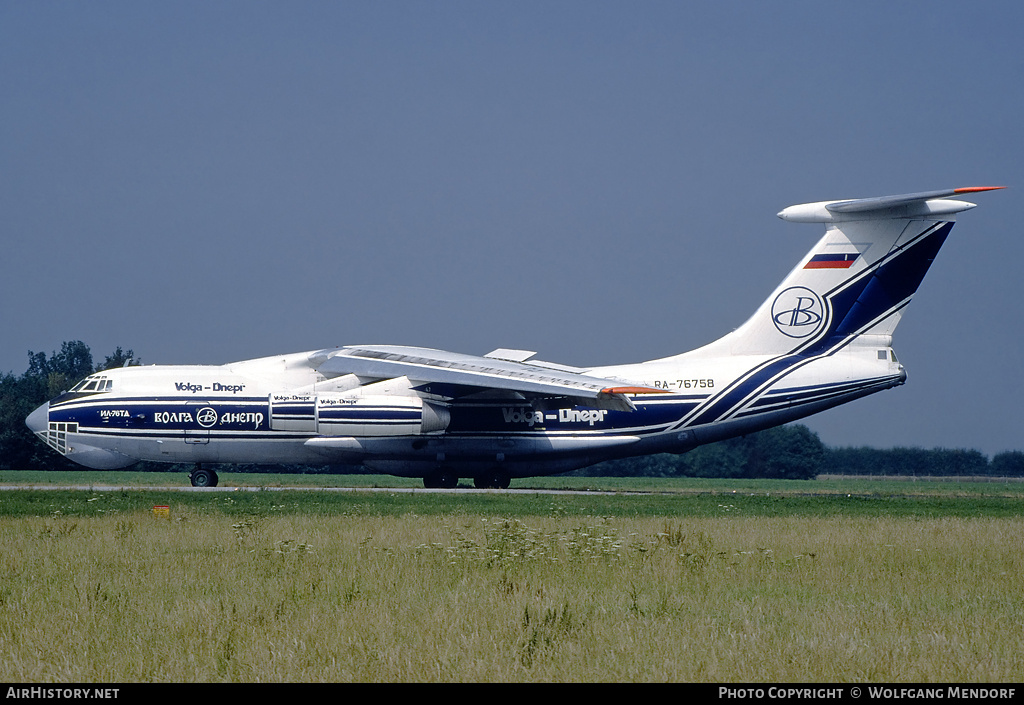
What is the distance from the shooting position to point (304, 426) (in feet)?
83.3

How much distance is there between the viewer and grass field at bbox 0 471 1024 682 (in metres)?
6.41

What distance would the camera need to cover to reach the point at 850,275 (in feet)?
81.3

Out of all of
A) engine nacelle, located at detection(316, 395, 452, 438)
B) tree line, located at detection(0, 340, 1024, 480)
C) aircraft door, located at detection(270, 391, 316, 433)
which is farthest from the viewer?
tree line, located at detection(0, 340, 1024, 480)

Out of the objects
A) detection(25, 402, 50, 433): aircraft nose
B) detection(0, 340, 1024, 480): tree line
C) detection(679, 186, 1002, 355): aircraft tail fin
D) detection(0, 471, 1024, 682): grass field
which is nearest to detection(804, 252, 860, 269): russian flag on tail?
detection(679, 186, 1002, 355): aircraft tail fin

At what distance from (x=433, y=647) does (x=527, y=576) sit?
3.08 m

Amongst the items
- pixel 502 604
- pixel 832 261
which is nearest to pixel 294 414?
pixel 832 261

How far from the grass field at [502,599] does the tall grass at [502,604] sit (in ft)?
0.09

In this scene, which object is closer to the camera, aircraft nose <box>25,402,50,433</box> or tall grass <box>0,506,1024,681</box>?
tall grass <box>0,506,1024,681</box>

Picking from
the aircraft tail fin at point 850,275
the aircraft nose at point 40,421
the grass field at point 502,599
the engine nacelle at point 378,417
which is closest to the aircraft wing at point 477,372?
the engine nacelle at point 378,417

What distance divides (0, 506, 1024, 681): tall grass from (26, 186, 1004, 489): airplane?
36.3 feet

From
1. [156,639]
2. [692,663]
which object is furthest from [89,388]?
[692,663]

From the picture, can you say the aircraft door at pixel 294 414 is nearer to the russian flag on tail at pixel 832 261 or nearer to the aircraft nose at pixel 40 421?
the aircraft nose at pixel 40 421

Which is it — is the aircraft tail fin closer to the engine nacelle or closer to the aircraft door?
the engine nacelle

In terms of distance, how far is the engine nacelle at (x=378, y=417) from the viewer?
25125mm
